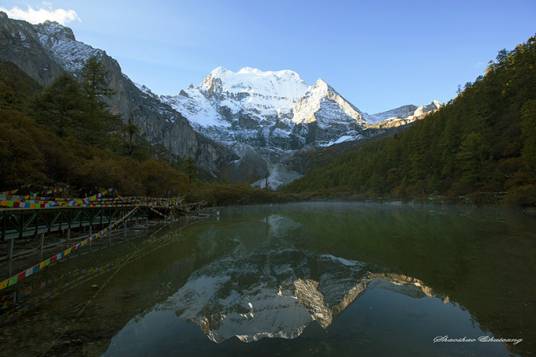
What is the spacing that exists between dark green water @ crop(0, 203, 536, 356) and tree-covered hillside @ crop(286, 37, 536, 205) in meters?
38.9

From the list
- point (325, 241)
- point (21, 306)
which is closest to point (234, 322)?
point (21, 306)

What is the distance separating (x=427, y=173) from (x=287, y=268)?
299ft

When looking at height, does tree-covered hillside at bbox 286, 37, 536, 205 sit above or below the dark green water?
above

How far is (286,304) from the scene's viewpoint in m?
10.1

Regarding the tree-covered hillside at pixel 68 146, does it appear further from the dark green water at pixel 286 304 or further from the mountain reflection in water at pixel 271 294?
the mountain reflection in water at pixel 271 294

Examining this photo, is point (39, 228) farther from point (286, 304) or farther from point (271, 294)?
point (286, 304)

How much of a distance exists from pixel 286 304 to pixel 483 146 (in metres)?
73.5

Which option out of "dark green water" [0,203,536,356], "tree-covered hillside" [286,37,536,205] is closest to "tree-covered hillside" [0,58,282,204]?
"dark green water" [0,203,536,356]

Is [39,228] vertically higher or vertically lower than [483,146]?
lower

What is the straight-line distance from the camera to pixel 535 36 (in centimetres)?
8069

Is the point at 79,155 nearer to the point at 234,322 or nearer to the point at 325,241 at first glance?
the point at 325,241

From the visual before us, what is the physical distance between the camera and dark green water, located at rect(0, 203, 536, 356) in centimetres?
711

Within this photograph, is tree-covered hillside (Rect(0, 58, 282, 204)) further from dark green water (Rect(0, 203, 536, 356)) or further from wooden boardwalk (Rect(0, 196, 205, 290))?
dark green water (Rect(0, 203, 536, 356))

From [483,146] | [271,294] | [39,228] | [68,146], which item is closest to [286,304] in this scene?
[271,294]
